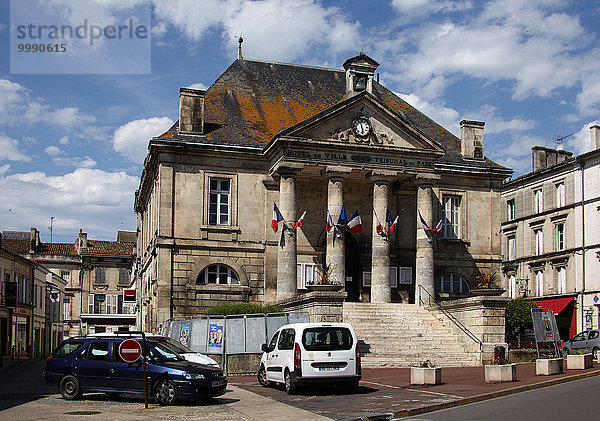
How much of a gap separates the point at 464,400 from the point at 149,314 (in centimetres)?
2362

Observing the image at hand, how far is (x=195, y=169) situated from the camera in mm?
33000

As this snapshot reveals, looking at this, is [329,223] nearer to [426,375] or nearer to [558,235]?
[426,375]

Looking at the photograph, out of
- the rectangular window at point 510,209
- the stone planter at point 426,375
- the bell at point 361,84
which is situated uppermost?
the bell at point 361,84

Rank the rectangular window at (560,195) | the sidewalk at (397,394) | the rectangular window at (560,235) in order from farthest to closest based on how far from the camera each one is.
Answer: the rectangular window at (560,195) → the rectangular window at (560,235) → the sidewalk at (397,394)

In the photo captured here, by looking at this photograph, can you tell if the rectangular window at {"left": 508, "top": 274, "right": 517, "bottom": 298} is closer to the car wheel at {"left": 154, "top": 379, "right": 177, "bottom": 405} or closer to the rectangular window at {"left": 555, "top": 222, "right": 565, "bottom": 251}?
the rectangular window at {"left": 555, "top": 222, "right": 565, "bottom": 251}

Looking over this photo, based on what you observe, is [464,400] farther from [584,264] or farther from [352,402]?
[584,264]

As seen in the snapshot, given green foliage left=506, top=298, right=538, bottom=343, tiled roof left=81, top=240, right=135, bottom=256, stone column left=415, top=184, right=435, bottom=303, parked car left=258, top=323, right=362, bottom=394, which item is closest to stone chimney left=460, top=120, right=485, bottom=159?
stone column left=415, top=184, right=435, bottom=303

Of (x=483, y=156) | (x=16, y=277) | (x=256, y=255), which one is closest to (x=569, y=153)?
(x=483, y=156)

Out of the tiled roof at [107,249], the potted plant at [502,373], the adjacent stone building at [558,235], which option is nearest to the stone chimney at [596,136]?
the adjacent stone building at [558,235]

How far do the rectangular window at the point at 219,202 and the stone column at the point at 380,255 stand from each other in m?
6.73

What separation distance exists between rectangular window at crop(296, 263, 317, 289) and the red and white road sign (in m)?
18.8

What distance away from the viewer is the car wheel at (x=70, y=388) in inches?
647

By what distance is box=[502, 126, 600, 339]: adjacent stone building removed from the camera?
4372 cm

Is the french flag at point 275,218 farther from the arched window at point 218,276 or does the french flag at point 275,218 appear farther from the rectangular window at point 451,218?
the rectangular window at point 451,218
